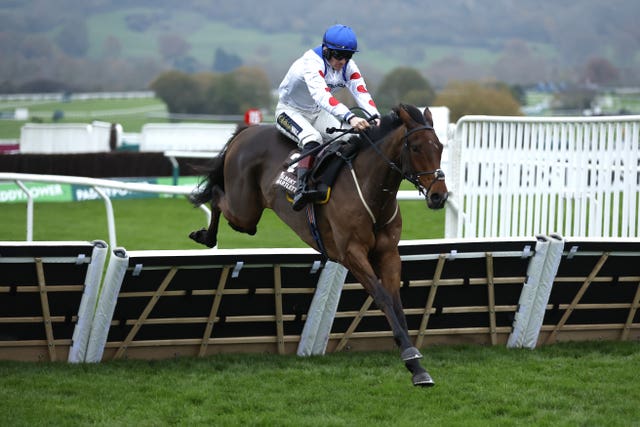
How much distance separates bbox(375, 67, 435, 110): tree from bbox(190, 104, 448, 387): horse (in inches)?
1033

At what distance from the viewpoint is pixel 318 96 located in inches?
254

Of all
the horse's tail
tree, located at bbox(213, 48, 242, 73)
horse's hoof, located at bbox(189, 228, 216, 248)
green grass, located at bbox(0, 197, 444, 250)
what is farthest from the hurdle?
tree, located at bbox(213, 48, 242, 73)

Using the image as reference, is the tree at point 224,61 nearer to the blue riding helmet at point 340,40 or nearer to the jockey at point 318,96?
the jockey at point 318,96

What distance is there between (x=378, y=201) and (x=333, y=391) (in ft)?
3.78

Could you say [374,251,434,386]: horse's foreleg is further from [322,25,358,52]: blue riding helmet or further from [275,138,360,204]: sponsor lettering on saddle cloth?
[322,25,358,52]: blue riding helmet

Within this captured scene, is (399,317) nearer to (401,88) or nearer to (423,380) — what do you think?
(423,380)

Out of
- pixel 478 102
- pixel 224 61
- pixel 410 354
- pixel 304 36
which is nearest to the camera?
pixel 410 354

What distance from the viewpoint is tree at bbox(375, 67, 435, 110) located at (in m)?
34.3

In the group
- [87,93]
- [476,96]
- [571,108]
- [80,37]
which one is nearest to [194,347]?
[476,96]

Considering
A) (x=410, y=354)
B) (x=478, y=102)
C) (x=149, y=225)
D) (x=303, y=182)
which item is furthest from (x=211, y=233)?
(x=478, y=102)

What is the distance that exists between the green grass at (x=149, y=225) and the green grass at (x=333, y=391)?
144 inches

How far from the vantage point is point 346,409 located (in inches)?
224

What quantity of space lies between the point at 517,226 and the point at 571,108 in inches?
1285

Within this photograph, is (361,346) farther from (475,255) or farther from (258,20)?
(258,20)
